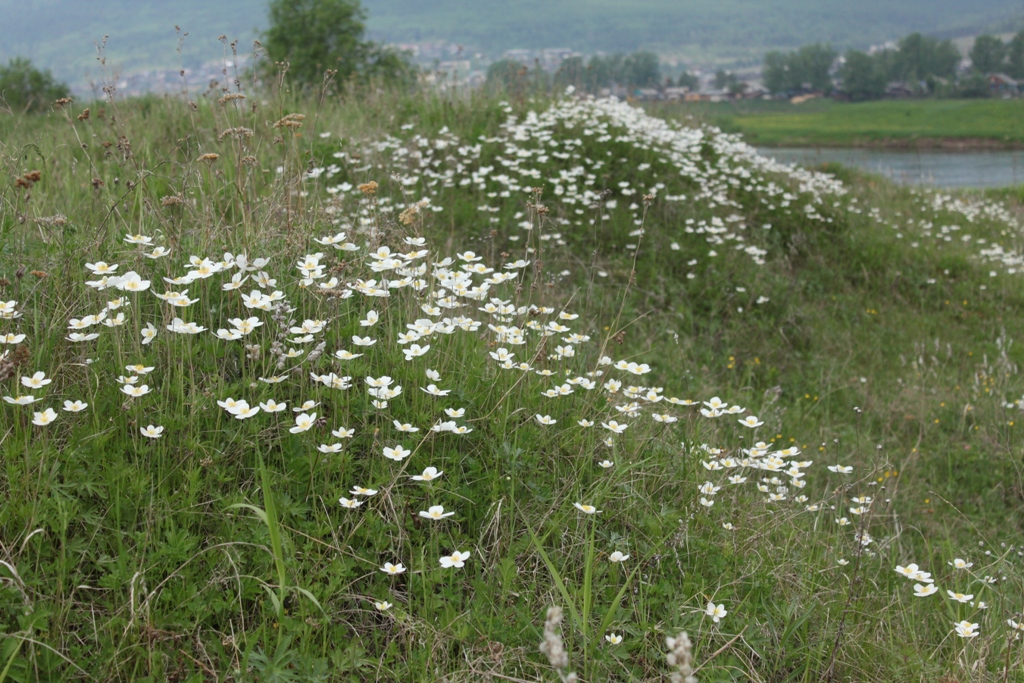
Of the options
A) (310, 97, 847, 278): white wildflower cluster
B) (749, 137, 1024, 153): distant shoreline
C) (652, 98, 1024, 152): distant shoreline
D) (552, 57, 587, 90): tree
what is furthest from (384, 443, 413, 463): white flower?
(749, 137, 1024, 153): distant shoreline

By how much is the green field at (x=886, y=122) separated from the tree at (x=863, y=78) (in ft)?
9.92

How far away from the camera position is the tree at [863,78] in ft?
228

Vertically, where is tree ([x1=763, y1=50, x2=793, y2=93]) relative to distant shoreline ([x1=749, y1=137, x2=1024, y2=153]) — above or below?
A: above

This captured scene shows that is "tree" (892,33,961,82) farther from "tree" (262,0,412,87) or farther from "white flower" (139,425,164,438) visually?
"white flower" (139,425,164,438)

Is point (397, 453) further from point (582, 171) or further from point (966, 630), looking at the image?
point (582, 171)

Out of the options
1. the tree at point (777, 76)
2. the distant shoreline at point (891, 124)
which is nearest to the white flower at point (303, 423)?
the distant shoreline at point (891, 124)

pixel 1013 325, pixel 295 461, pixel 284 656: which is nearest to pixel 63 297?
pixel 295 461

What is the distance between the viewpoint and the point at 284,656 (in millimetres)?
1857

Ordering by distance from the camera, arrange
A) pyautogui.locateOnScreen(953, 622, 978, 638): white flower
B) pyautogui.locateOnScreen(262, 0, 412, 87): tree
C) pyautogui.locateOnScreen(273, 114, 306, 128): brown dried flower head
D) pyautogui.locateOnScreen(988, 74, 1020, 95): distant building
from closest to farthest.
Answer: pyautogui.locateOnScreen(953, 622, 978, 638): white flower
pyautogui.locateOnScreen(273, 114, 306, 128): brown dried flower head
pyautogui.locateOnScreen(262, 0, 412, 87): tree
pyautogui.locateOnScreen(988, 74, 1020, 95): distant building

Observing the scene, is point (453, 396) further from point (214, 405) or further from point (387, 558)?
point (214, 405)

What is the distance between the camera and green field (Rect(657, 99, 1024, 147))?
A: 136 feet

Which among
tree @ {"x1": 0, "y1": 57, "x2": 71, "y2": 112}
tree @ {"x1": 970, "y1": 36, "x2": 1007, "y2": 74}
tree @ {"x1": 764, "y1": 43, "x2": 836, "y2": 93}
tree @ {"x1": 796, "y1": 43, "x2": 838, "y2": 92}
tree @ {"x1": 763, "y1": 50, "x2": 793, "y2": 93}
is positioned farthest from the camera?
tree @ {"x1": 763, "y1": 50, "x2": 793, "y2": 93}

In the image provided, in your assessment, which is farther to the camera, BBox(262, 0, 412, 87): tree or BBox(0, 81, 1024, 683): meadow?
BBox(262, 0, 412, 87): tree

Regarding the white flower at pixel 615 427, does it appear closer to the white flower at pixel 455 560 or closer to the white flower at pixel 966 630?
the white flower at pixel 455 560
